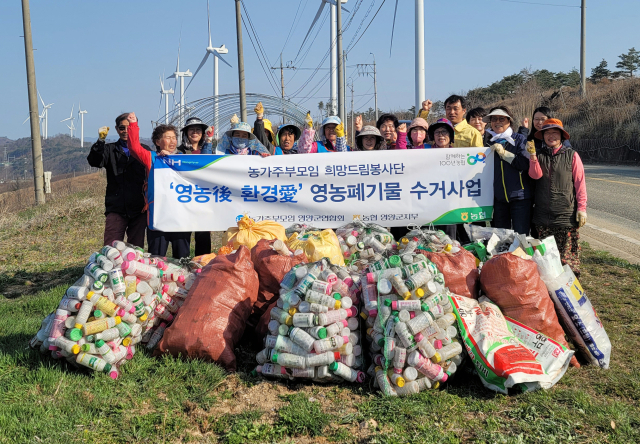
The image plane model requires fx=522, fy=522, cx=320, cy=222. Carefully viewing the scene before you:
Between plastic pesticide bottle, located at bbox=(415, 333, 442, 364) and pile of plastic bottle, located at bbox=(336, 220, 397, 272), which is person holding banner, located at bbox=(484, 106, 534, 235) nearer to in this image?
pile of plastic bottle, located at bbox=(336, 220, 397, 272)

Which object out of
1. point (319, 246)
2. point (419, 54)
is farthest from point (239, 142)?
point (419, 54)

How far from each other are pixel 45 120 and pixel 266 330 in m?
62.1

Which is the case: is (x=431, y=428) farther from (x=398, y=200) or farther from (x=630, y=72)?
(x=630, y=72)

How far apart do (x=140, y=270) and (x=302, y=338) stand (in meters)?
1.59

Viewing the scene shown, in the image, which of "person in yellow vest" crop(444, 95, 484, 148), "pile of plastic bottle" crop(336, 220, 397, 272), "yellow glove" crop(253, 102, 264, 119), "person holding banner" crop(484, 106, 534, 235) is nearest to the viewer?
"pile of plastic bottle" crop(336, 220, 397, 272)

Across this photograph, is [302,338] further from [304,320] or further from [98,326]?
[98,326]

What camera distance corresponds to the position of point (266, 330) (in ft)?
14.8

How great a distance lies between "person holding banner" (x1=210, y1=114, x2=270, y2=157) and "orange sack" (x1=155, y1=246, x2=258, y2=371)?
2235mm

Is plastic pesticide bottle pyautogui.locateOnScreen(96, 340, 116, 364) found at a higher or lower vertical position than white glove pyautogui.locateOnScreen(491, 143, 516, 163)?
lower

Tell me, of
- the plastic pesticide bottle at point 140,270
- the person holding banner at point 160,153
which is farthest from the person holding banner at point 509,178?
the plastic pesticide bottle at point 140,270

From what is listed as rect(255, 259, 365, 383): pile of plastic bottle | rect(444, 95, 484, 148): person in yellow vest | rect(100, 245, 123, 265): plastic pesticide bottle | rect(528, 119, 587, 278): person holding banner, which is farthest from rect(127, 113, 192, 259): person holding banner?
rect(528, 119, 587, 278): person holding banner

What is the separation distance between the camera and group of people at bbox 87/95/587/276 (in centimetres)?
552

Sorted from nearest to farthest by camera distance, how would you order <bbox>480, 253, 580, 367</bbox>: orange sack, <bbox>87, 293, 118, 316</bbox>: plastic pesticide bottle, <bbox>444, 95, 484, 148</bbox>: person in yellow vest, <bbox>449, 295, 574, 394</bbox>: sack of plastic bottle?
<bbox>449, 295, 574, 394</bbox>: sack of plastic bottle < <bbox>87, 293, 118, 316</bbox>: plastic pesticide bottle < <bbox>480, 253, 580, 367</bbox>: orange sack < <bbox>444, 95, 484, 148</bbox>: person in yellow vest

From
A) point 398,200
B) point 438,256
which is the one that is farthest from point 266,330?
point 398,200
